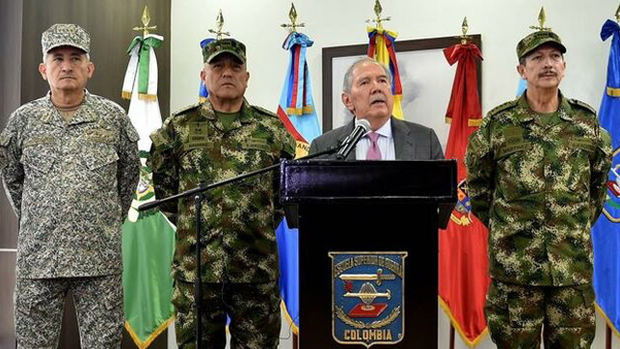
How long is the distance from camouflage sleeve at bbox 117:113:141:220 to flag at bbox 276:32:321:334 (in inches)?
49.0

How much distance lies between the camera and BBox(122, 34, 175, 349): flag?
395 centimetres

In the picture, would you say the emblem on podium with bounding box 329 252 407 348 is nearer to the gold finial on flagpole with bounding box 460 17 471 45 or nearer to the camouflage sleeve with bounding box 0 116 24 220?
the camouflage sleeve with bounding box 0 116 24 220

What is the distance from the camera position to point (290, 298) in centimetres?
382

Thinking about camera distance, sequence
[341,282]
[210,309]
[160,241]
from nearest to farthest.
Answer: [341,282] < [210,309] < [160,241]

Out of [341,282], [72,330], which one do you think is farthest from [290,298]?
[341,282]

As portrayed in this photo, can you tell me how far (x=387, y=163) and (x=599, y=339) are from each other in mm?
2616

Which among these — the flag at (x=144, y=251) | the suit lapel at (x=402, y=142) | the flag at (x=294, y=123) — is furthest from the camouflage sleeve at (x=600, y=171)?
the flag at (x=144, y=251)

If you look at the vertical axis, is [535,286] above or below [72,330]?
above

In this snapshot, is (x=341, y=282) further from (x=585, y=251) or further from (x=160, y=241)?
(x=160, y=241)

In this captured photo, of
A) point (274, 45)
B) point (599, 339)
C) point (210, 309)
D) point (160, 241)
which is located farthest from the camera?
point (274, 45)

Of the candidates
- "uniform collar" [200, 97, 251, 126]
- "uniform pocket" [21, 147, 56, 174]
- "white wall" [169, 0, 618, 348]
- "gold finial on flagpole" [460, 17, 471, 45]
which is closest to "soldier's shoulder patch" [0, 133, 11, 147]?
"uniform pocket" [21, 147, 56, 174]

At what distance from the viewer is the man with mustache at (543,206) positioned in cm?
253

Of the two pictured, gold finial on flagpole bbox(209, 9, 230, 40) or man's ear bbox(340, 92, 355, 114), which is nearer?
man's ear bbox(340, 92, 355, 114)

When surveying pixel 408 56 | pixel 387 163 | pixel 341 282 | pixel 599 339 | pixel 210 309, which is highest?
pixel 408 56
